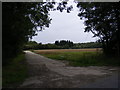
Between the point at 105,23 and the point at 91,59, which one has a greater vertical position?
the point at 105,23

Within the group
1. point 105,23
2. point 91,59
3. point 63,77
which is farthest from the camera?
point 105,23

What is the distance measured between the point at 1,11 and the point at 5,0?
2.71ft

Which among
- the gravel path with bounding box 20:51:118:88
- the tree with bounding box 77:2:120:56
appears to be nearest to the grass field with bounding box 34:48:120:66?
the tree with bounding box 77:2:120:56

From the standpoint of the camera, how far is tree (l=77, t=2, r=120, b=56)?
59.4ft

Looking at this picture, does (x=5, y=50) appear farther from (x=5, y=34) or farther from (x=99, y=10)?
(x=99, y=10)

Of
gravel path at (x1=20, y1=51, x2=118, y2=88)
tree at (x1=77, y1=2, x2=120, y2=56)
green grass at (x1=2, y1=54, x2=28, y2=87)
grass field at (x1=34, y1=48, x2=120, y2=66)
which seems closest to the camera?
gravel path at (x1=20, y1=51, x2=118, y2=88)

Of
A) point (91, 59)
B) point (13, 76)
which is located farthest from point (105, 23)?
→ point (13, 76)

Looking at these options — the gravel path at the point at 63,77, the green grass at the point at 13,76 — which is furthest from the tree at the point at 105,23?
the green grass at the point at 13,76

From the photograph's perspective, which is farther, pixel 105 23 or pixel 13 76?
pixel 105 23

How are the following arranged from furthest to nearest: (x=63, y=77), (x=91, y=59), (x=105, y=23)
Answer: (x=105, y=23), (x=91, y=59), (x=63, y=77)

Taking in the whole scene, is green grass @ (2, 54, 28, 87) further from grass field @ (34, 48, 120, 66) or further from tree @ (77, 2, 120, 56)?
tree @ (77, 2, 120, 56)

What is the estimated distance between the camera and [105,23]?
19.2 metres

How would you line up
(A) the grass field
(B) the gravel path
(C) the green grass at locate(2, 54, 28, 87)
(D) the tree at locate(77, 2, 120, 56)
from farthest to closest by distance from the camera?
(D) the tree at locate(77, 2, 120, 56) → (A) the grass field → (C) the green grass at locate(2, 54, 28, 87) → (B) the gravel path

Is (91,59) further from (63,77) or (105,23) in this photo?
(63,77)
